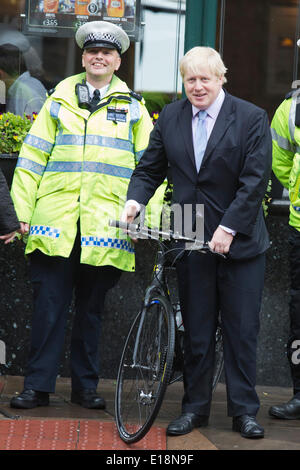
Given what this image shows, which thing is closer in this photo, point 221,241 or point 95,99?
point 221,241

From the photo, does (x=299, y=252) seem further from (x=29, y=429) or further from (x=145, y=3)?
(x=145, y=3)

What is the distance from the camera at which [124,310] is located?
6648 millimetres

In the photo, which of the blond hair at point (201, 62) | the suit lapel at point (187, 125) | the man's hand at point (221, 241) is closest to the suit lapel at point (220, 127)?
the suit lapel at point (187, 125)

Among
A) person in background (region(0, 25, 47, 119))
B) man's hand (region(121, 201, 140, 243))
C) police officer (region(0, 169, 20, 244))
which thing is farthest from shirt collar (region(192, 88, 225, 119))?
person in background (region(0, 25, 47, 119))

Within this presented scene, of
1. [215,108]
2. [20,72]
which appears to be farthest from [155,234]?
[20,72]

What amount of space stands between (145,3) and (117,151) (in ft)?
6.49

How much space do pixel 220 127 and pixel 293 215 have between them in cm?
92

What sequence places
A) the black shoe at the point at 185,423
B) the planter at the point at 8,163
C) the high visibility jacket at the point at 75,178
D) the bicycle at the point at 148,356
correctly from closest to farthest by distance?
the bicycle at the point at 148,356, the black shoe at the point at 185,423, the high visibility jacket at the point at 75,178, the planter at the point at 8,163

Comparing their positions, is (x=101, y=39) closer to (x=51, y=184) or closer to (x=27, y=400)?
(x=51, y=184)

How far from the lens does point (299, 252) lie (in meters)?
5.62

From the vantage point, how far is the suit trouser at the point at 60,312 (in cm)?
560

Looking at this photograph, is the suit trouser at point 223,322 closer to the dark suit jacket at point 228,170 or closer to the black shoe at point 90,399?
the dark suit jacket at point 228,170

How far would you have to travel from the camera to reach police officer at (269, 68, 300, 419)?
18.4 ft
